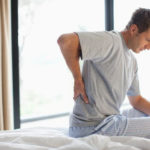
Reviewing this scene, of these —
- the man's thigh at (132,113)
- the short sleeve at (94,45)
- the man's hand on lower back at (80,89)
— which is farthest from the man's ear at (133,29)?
the man's thigh at (132,113)

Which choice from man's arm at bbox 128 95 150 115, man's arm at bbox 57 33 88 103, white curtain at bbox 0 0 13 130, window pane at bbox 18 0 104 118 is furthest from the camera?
window pane at bbox 18 0 104 118

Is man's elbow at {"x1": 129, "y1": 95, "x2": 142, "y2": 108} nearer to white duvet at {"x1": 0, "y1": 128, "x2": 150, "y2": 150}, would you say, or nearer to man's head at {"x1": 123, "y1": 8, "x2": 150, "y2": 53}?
man's head at {"x1": 123, "y1": 8, "x2": 150, "y2": 53}

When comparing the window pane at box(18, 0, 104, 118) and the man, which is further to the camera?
the window pane at box(18, 0, 104, 118)

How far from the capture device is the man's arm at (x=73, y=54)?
4.12 ft

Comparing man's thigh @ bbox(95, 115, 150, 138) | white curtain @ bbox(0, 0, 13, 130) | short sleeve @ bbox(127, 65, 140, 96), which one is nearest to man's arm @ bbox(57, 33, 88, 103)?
man's thigh @ bbox(95, 115, 150, 138)

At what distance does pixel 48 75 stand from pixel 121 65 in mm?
2191

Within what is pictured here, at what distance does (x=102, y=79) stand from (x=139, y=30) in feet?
1.10

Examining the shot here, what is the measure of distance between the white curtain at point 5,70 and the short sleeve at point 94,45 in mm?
1237

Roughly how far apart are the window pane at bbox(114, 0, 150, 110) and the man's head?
2071 millimetres

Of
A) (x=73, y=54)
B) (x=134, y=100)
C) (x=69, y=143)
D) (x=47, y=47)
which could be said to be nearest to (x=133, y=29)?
(x=73, y=54)

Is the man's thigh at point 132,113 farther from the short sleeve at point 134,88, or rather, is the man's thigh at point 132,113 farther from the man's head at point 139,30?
the man's head at point 139,30

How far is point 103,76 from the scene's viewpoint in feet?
4.40

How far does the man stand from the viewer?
1.28m

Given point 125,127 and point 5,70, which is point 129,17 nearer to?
point 5,70
